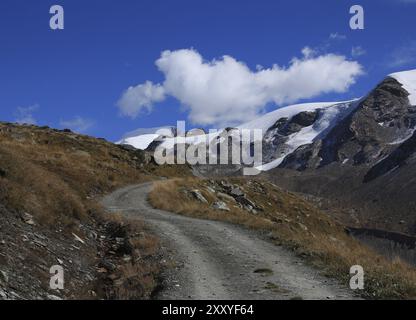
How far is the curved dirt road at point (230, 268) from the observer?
13.9 m

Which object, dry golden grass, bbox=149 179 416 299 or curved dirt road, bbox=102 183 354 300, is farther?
dry golden grass, bbox=149 179 416 299

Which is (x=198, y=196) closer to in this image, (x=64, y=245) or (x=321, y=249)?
(x=321, y=249)

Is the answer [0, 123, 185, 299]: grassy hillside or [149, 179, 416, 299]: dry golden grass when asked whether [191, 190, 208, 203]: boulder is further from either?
[0, 123, 185, 299]: grassy hillside

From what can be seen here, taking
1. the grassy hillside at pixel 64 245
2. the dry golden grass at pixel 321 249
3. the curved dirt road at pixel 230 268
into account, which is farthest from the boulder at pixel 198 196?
the grassy hillside at pixel 64 245

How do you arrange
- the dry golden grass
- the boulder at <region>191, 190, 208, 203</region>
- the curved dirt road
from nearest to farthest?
the curved dirt road
the dry golden grass
the boulder at <region>191, 190, 208, 203</region>

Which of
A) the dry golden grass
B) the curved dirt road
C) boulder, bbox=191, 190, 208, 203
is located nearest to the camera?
the curved dirt road

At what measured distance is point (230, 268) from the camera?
56.2 feet

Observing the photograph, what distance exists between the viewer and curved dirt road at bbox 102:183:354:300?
13938 millimetres

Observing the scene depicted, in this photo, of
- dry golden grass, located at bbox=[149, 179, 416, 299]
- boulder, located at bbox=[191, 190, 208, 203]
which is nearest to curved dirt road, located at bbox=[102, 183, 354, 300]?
dry golden grass, located at bbox=[149, 179, 416, 299]

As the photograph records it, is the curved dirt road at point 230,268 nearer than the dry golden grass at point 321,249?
Yes

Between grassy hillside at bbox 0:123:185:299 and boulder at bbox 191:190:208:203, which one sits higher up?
boulder at bbox 191:190:208:203

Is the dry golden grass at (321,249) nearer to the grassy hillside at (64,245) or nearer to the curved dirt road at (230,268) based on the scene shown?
the curved dirt road at (230,268)
